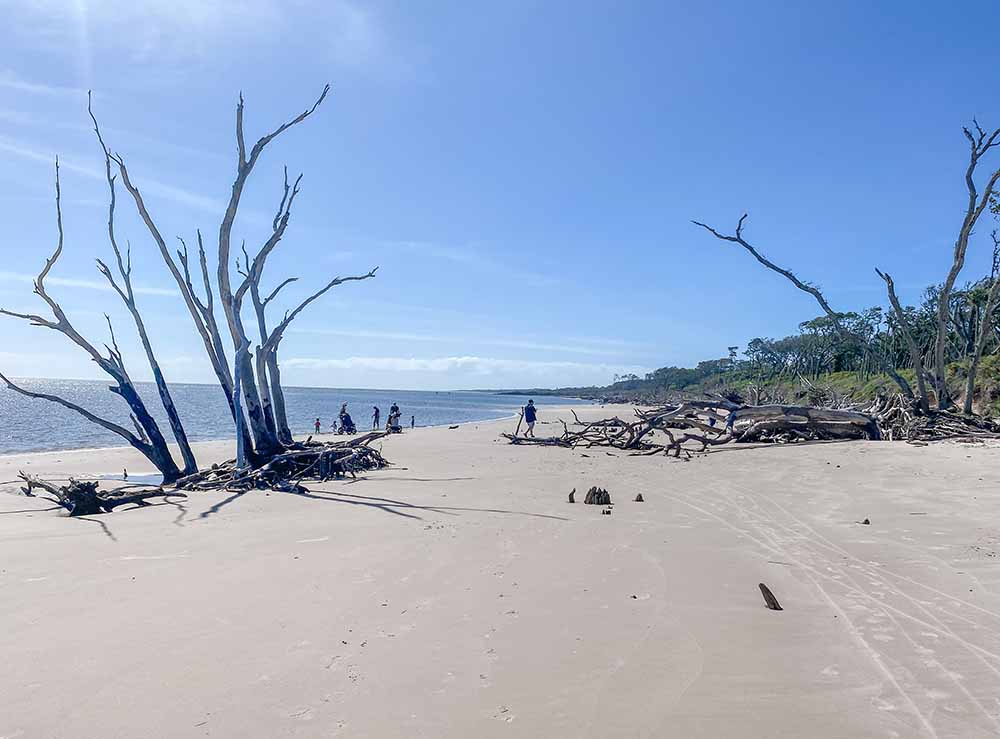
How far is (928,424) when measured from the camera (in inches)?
668

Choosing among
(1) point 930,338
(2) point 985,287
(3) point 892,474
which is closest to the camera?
(3) point 892,474

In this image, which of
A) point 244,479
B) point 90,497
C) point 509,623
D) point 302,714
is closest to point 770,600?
point 509,623

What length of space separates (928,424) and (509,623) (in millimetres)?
17635

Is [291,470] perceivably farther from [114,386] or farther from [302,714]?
[302,714]

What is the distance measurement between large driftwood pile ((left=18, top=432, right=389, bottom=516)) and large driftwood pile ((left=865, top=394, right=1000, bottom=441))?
14.2 m

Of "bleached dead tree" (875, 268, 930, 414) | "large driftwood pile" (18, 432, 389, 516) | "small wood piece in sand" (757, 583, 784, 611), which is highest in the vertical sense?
"bleached dead tree" (875, 268, 930, 414)

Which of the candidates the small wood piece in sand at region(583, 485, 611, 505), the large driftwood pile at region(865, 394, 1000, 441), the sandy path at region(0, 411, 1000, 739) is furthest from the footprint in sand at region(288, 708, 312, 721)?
the large driftwood pile at region(865, 394, 1000, 441)

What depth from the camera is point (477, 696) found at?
299cm

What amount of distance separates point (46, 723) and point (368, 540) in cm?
363

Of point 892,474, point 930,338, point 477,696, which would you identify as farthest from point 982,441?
point 930,338

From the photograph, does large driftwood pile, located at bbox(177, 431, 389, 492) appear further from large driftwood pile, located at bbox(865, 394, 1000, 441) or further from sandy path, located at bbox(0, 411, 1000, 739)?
large driftwood pile, located at bbox(865, 394, 1000, 441)

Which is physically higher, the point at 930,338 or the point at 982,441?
the point at 930,338

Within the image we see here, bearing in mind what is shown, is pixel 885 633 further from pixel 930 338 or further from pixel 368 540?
pixel 930 338

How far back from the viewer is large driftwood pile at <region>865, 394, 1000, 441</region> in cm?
1602
